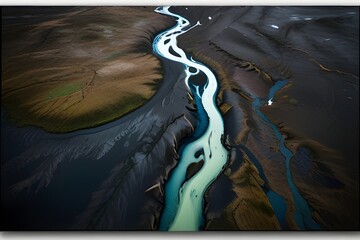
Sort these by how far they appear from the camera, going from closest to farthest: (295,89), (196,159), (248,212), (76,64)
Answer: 1. (248,212)
2. (196,159)
3. (295,89)
4. (76,64)

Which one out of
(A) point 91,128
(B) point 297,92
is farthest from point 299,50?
(A) point 91,128

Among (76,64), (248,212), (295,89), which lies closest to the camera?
(248,212)

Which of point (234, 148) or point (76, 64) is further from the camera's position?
point (76, 64)

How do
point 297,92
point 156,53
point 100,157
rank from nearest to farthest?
point 100,157, point 297,92, point 156,53

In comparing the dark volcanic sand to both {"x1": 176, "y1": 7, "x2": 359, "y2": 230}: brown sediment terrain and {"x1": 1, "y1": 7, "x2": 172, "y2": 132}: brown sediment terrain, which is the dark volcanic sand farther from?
{"x1": 1, "y1": 7, "x2": 172, "y2": 132}: brown sediment terrain

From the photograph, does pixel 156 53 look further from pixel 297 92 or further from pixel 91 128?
pixel 297 92

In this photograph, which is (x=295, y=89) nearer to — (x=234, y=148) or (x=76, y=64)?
(x=234, y=148)

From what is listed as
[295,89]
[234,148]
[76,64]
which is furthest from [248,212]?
[76,64]
